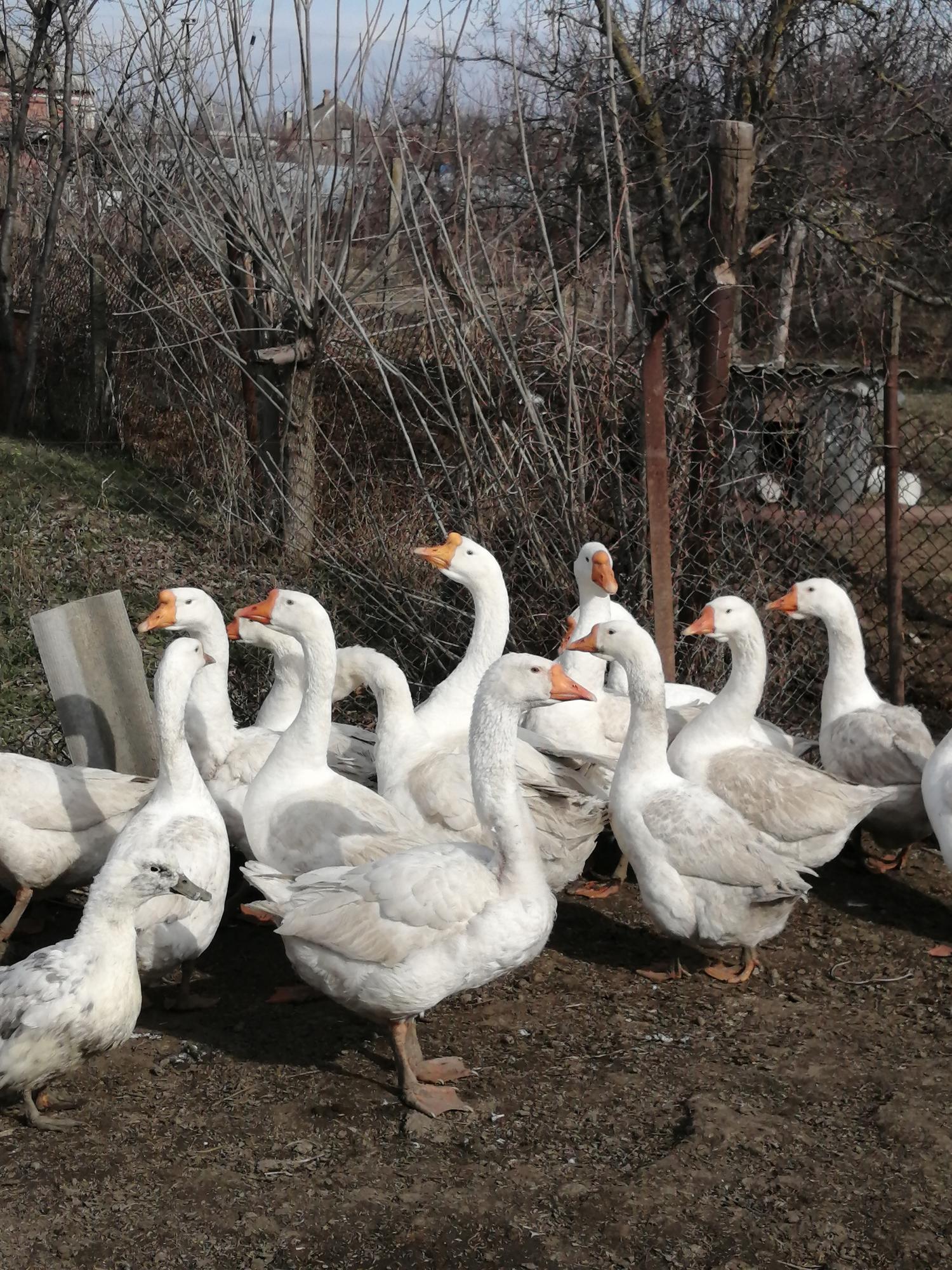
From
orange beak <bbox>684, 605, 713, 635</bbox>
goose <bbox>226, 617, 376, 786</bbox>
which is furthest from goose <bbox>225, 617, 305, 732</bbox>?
orange beak <bbox>684, 605, 713, 635</bbox>

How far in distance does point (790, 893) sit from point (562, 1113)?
1257mm

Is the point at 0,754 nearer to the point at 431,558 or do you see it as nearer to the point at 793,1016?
the point at 431,558

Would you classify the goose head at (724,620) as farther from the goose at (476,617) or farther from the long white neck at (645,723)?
the goose at (476,617)

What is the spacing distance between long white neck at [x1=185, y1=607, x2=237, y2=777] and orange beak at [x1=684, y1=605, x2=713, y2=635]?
203cm

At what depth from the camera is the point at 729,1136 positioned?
3621 mm

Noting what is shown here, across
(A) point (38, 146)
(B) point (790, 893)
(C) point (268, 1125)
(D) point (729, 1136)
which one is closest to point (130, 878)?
(C) point (268, 1125)

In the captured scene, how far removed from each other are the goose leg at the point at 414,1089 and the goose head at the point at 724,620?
7.47 ft

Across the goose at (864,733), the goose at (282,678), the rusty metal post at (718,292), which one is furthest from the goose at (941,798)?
the goose at (282,678)

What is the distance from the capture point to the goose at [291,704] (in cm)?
574

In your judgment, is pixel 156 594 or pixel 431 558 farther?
pixel 156 594

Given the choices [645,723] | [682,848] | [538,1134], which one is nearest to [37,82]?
[645,723]

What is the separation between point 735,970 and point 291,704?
2.33 m

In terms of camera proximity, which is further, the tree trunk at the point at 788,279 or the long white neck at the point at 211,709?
the tree trunk at the point at 788,279

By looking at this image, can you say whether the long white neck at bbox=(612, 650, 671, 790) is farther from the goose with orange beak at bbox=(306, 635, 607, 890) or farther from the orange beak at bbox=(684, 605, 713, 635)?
the orange beak at bbox=(684, 605, 713, 635)
